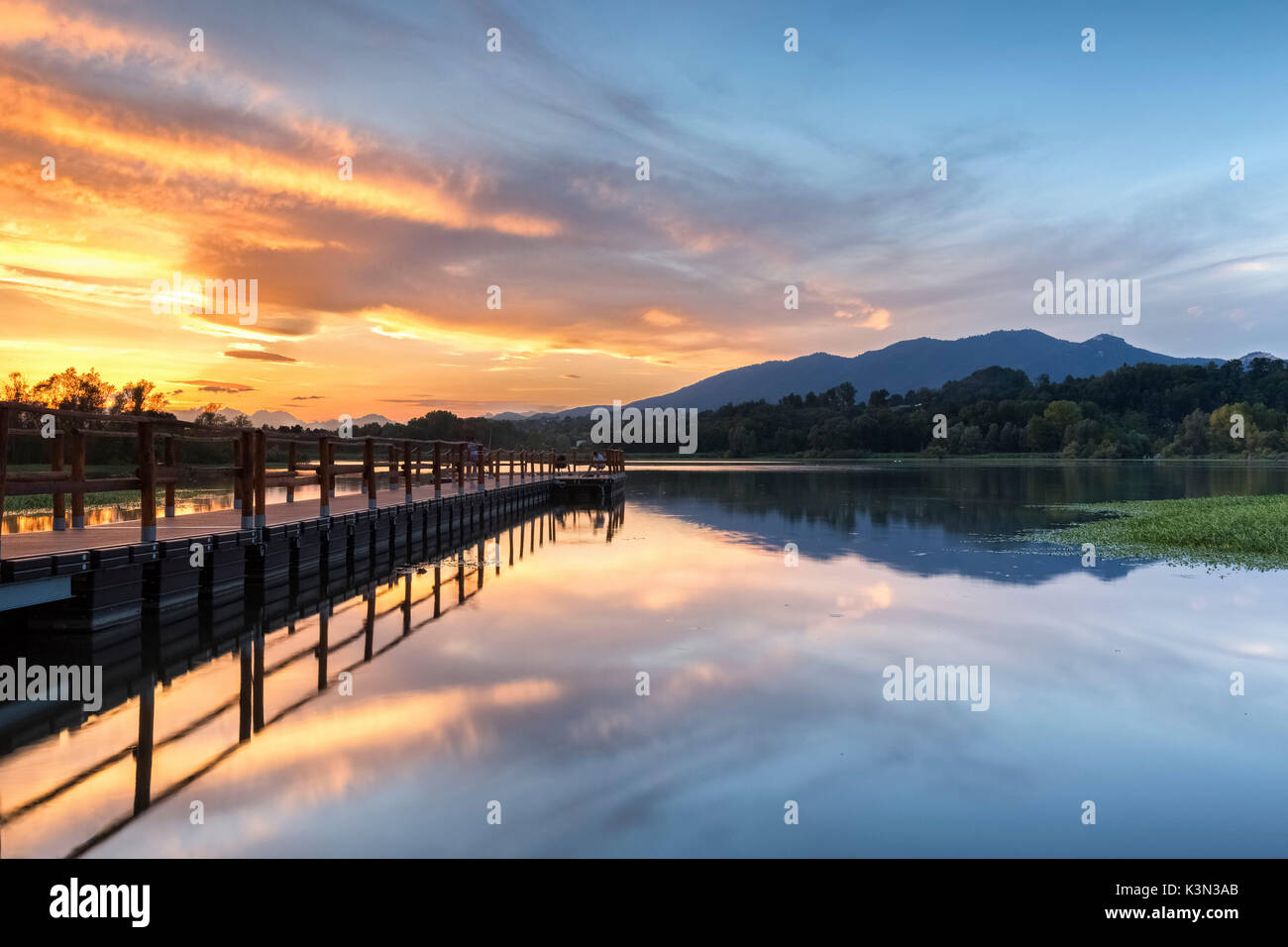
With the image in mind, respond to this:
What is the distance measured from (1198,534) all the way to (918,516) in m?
9.23

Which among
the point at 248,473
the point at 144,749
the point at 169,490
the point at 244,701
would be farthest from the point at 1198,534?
the point at 169,490

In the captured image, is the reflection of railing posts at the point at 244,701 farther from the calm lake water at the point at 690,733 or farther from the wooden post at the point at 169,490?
the wooden post at the point at 169,490

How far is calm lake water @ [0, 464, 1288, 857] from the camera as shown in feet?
16.6

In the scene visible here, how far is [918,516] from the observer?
92.1 feet

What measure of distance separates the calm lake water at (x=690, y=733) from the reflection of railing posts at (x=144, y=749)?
3 centimetres

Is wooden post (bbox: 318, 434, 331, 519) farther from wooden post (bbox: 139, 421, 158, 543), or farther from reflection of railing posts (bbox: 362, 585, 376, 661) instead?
wooden post (bbox: 139, 421, 158, 543)

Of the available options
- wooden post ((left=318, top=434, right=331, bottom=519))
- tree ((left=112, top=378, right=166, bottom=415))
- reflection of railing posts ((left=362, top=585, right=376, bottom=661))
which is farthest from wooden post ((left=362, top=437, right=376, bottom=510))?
tree ((left=112, top=378, right=166, bottom=415))

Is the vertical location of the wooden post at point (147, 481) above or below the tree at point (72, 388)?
below

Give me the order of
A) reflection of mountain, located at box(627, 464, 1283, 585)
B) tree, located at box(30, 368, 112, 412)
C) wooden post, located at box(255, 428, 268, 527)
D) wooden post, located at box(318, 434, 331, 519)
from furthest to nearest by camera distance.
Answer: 1. tree, located at box(30, 368, 112, 412)
2. reflection of mountain, located at box(627, 464, 1283, 585)
3. wooden post, located at box(318, 434, 331, 519)
4. wooden post, located at box(255, 428, 268, 527)

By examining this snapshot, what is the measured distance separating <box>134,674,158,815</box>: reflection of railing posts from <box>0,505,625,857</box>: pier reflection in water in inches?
0.5

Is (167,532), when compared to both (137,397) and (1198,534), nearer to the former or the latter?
(1198,534)

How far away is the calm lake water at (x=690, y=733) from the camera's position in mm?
5051

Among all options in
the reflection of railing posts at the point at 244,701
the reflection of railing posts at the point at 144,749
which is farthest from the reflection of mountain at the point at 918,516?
the reflection of railing posts at the point at 144,749
